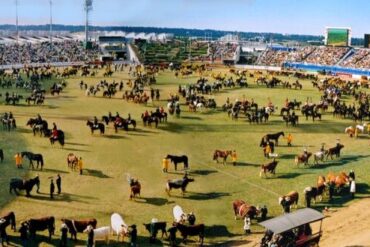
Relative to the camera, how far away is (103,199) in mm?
21922

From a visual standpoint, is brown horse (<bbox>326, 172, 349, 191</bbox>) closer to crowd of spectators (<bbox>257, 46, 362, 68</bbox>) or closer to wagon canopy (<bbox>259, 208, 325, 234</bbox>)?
wagon canopy (<bbox>259, 208, 325, 234</bbox>)

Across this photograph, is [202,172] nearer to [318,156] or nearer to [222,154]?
[222,154]

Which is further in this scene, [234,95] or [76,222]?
[234,95]

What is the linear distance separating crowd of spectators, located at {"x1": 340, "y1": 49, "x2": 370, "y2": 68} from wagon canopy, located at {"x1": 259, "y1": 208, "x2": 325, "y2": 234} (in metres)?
67.4

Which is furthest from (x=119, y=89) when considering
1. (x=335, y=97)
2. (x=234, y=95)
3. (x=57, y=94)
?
(x=335, y=97)

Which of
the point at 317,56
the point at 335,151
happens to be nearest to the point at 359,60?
the point at 317,56

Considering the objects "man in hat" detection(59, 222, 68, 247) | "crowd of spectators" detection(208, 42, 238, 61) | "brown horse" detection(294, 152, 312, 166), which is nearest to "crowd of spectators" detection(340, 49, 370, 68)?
"crowd of spectators" detection(208, 42, 238, 61)

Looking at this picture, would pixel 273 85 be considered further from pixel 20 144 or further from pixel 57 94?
pixel 20 144

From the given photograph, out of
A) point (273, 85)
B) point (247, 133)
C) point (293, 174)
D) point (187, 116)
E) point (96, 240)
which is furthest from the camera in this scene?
point (273, 85)

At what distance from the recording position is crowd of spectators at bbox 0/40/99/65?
85438 mm

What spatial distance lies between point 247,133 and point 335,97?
18.2 m

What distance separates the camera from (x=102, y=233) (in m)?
17.5

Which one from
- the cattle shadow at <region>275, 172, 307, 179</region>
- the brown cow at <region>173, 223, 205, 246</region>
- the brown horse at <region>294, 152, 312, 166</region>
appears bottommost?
the brown cow at <region>173, 223, 205, 246</region>

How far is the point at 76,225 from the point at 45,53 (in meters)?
80.9
